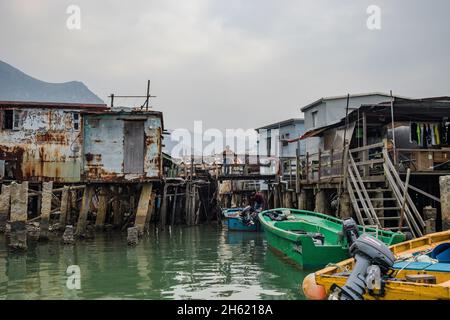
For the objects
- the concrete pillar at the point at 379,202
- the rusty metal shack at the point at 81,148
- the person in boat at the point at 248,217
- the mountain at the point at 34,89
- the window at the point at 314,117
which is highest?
the mountain at the point at 34,89

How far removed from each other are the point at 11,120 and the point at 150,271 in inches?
524

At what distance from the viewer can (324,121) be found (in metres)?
27.5

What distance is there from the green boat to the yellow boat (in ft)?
5.08

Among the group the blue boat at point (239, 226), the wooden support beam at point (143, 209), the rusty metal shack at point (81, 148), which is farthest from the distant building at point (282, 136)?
the wooden support beam at point (143, 209)

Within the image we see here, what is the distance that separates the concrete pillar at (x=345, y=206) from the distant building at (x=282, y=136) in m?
17.6

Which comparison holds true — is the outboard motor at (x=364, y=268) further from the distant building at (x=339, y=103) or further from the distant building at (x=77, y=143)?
the distant building at (x=339, y=103)

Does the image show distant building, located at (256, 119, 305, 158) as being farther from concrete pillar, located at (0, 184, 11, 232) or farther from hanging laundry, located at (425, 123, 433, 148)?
concrete pillar, located at (0, 184, 11, 232)

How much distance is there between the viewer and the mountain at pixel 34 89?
16462cm

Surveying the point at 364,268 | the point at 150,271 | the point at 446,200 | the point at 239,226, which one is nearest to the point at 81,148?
the point at 239,226

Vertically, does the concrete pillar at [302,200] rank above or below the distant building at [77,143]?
below

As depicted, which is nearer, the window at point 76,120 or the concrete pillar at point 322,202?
the concrete pillar at point 322,202

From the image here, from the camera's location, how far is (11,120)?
824 inches
